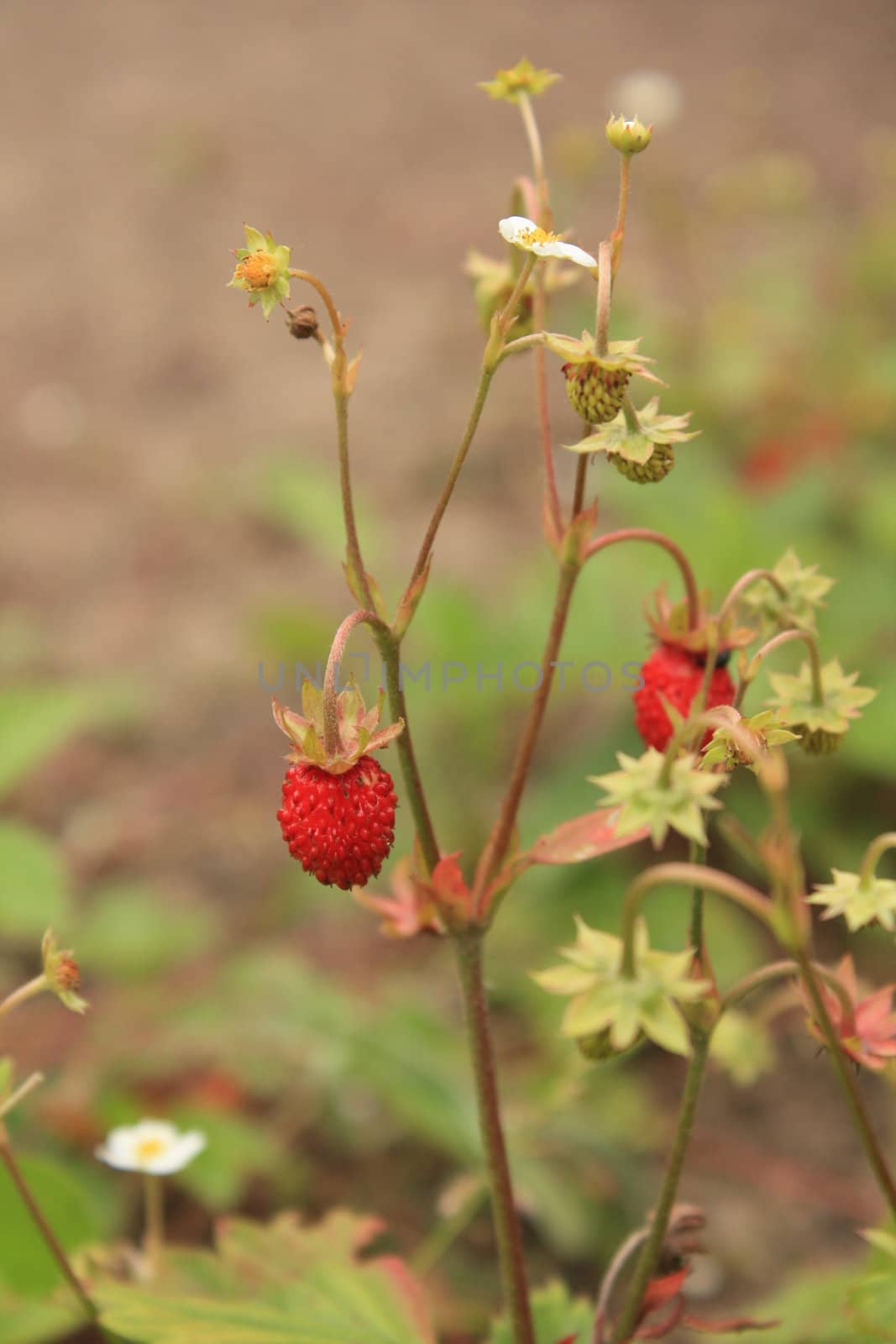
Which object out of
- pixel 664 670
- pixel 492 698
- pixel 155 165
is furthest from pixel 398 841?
pixel 155 165

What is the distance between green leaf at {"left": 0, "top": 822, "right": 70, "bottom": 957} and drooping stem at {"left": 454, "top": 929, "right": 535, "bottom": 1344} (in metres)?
0.84

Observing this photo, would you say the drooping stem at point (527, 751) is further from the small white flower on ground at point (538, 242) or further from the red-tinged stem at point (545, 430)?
the small white flower on ground at point (538, 242)

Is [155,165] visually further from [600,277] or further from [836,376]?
[600,277]

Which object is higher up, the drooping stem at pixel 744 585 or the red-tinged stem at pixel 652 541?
the red-tinged stem at pixel 652 541

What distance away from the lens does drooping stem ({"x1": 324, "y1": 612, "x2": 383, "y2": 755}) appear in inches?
38.9

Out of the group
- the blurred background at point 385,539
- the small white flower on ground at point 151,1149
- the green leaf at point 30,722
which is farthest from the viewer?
the blurred background at point 385,539

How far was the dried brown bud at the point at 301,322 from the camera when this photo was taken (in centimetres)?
105

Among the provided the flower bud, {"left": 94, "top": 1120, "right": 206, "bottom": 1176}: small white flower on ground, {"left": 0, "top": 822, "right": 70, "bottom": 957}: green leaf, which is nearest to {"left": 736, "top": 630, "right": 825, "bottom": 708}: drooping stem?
the flower bud

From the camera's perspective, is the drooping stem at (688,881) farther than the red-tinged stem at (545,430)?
No

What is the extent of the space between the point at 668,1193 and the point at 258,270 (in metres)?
0.80

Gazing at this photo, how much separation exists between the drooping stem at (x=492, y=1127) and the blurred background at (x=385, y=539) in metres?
0.25

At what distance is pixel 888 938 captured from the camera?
2.34 m

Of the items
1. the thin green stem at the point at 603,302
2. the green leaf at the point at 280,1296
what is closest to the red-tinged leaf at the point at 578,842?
the thin green stem at the point at 603,302

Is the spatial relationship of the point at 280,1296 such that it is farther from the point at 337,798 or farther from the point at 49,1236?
the point at 337,798
